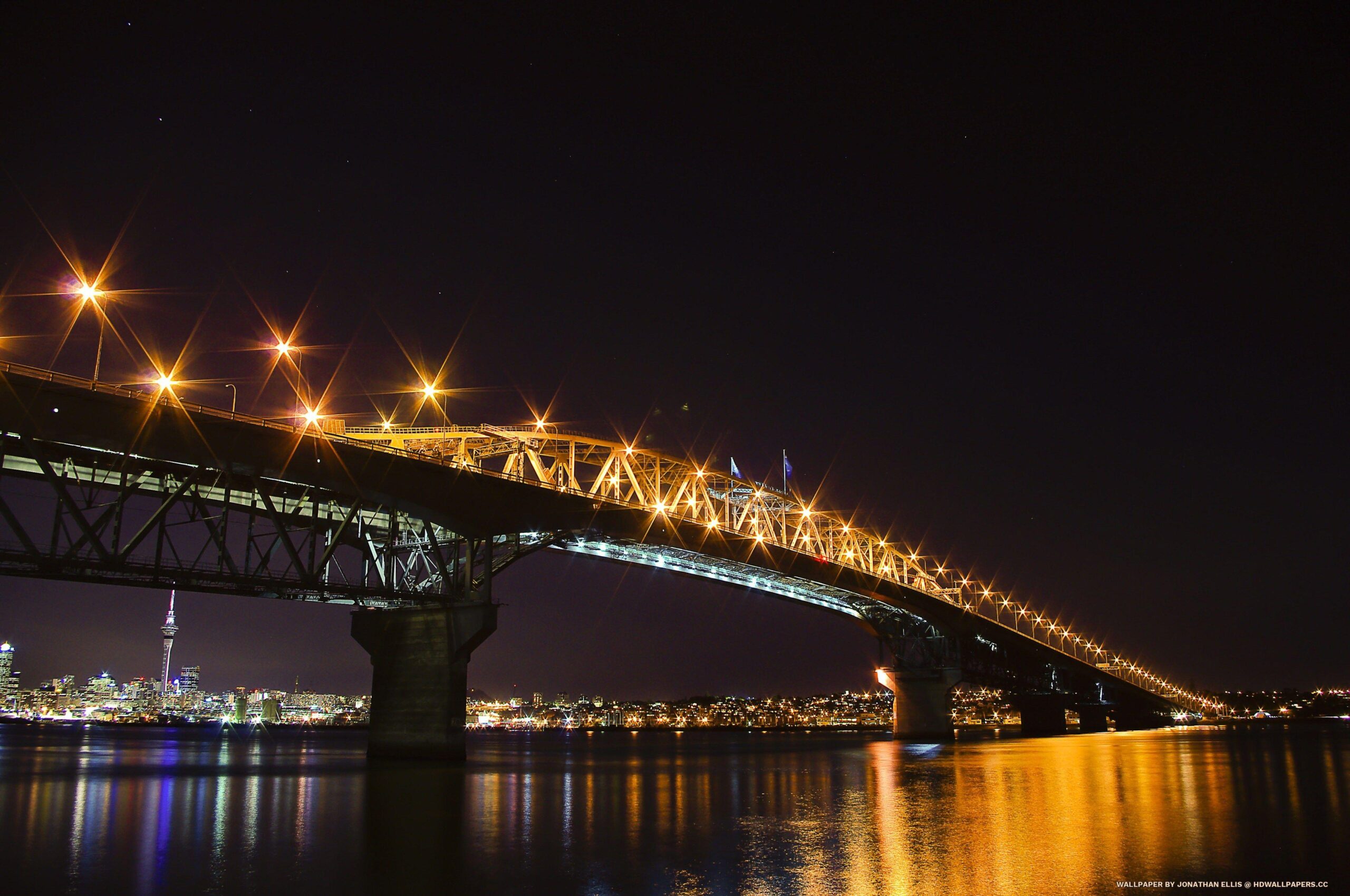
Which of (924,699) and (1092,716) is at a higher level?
(924,699)

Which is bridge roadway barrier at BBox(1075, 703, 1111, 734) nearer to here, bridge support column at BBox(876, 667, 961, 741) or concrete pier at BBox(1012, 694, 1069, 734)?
concrete pier at BBox(1012, 694, 1069, 734)

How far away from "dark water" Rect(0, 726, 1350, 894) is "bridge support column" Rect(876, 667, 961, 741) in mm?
56073

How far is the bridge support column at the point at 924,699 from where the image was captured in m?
108

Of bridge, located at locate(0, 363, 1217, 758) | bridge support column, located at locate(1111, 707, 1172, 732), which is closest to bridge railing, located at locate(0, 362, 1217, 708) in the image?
bridge, located at locate(0, 363, 1217, 758)

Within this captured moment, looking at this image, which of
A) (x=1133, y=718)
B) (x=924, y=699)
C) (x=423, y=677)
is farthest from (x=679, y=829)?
(x=1133, y=718)

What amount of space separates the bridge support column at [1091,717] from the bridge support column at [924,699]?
55.1 meters

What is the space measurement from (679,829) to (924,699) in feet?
296

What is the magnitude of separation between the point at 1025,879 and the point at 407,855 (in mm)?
Result: 12559

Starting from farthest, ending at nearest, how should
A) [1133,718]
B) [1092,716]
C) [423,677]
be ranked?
[1133,718], [1092,716], [423,677]

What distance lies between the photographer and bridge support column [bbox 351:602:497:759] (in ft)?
172

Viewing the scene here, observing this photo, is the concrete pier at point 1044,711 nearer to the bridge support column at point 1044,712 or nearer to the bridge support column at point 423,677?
the bridge support column at point 1044,712

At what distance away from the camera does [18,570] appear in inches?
1553

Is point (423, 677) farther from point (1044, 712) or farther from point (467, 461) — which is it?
point (1044, 712)

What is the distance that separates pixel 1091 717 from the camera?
511 feet
